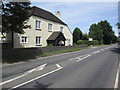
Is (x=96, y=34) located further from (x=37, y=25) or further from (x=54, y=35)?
(x=37, y=25)

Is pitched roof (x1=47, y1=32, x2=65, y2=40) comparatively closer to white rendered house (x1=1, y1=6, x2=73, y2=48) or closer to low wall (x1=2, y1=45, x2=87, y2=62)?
white rendered house (x1=1, y1=6, x2=73, y2=48)

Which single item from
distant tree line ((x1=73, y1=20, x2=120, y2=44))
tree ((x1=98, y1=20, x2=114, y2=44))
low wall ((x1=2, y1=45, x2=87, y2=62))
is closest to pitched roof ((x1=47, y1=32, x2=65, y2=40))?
low wall ((x1=2, y1=45, x2=87, y2=62))

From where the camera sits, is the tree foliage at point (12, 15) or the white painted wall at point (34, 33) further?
the white painted wall at point (34, 33)

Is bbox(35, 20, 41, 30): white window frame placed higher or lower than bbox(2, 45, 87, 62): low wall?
higher

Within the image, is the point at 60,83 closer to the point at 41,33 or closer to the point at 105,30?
the point at 41,33

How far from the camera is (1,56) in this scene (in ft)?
58.3

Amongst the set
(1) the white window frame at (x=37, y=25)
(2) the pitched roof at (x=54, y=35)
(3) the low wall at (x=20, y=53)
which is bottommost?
(3) the low wall at (x=20, y=53)

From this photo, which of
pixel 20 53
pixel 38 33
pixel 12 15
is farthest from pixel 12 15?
pixel 38 33

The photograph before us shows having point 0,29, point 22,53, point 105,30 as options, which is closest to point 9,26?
point 0,29

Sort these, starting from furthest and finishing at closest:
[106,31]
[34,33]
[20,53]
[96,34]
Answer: [106,31]
[96,34]
[34,33]
[20,53]

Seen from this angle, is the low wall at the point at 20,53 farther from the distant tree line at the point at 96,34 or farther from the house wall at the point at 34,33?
the distant tree line at the point at 96,34

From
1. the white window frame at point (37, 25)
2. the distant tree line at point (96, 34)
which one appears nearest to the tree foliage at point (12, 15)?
the white window frame at point (37, 25)

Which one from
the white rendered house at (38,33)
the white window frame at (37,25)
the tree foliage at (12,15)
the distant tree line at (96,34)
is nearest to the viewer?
the tree foliage at (12,15)

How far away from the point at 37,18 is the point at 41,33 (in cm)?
317
